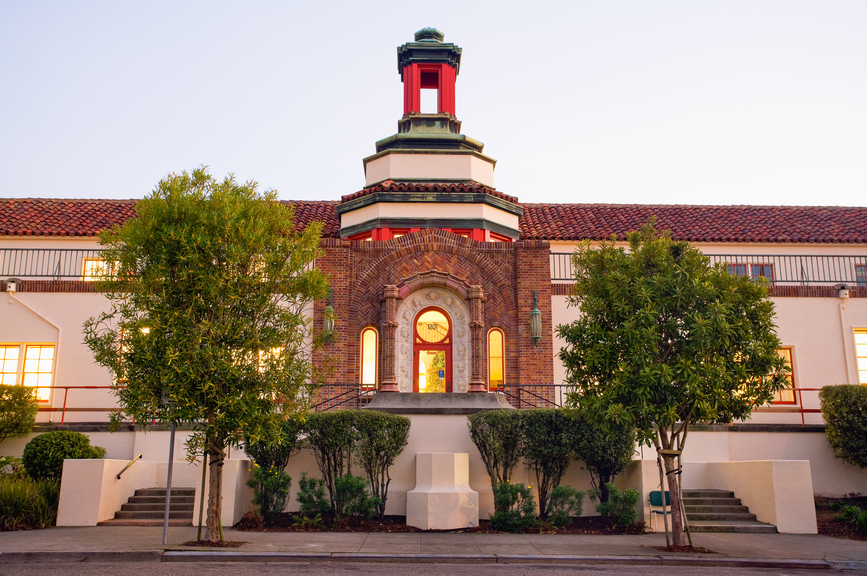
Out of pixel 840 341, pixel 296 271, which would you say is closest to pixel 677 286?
pixel 296 271

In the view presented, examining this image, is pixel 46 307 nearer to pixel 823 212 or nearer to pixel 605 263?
pixel 605 263

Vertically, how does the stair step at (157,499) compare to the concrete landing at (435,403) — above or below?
below

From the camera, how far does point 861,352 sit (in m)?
20.7

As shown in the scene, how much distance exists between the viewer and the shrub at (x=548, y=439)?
48.5ft

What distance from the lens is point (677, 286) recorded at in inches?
479

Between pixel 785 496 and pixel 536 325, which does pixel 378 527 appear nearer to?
pixel 536 325

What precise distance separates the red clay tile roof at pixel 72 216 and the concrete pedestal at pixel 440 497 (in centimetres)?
1112

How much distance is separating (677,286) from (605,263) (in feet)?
4.15

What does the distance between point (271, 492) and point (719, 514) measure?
8934 mm

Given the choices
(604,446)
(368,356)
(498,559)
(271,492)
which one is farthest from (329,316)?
(498,559)

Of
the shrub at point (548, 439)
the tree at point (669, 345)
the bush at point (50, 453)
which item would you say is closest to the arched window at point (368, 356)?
the shrub at point (548, 439)

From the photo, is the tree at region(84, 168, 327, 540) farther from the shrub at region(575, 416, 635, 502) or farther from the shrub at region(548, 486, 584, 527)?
the shrub at region(575, 416, 635, 502)

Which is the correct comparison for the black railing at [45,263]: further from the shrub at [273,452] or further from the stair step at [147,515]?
the shrub at [273,452]

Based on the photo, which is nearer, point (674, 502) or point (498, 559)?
point (498, 559)
